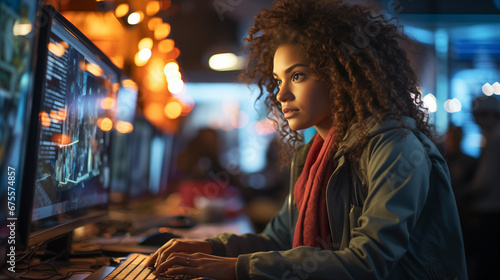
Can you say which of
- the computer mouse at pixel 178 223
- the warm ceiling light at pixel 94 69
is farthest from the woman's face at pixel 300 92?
the computer mouse at pixel 178 223

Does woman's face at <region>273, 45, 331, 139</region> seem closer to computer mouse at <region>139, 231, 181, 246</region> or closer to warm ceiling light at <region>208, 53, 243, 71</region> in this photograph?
computer mouse at <region>139, 231, 181, 246</region>

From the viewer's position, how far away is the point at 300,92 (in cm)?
108

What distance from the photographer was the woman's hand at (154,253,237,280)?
0.84 meters

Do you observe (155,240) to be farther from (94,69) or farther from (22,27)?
(22,27)

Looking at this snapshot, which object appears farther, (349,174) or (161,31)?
(161,31)

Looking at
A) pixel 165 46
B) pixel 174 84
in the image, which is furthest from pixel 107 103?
pixel 174 84

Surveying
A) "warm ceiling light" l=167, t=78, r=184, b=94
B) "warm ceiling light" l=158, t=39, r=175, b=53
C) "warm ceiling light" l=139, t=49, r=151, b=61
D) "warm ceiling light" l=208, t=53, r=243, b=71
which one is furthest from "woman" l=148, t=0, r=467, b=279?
"warm ceiling light" l=208, t=53, r=243, b=71

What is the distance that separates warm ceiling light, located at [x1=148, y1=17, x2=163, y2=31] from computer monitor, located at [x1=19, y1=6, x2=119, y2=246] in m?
1.34

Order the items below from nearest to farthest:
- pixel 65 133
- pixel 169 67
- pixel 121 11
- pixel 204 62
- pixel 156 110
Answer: pixel 65 133 → pixel 121 11 → pixel 169 67 → pixel 156 110 → pixel 204 62

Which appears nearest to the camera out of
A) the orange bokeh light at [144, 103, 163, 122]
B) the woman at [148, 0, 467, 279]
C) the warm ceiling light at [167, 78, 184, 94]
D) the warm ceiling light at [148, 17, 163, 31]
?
the woman at [148, 0, 467, 279]

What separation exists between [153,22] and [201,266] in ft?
6.99

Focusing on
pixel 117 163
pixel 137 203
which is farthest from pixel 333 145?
pixel 137 203

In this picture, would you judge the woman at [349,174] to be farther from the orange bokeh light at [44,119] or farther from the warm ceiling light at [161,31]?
the warm ceiling light at [161,31]

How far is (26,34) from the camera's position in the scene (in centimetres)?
76
